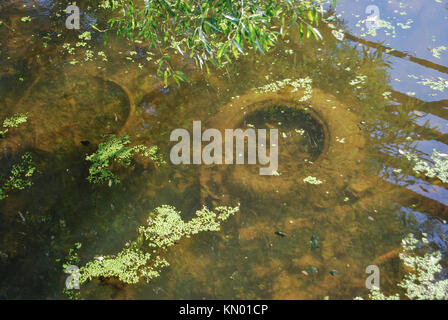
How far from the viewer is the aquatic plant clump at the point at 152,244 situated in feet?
7.36

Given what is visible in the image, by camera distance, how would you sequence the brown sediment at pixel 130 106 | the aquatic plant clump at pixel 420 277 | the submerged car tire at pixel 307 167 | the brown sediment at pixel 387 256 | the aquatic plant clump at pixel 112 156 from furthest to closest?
the brown sediment at pixel 130 106 < the aquatic plant clump at pixel 112 156 < the submerged car tire at pixel 307 167 < the brown sediment at pixel 387 256 < the aquatic plant clump at pixel 420 277

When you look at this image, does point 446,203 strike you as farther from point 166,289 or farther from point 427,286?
point 166,289

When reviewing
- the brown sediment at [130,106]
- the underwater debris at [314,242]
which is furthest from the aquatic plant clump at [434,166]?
the brown sediment at [130,106]

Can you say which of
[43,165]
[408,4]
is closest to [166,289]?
[43,165]

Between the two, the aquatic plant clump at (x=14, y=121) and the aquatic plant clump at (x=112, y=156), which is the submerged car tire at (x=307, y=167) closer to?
the aquatic plant clump at (x=112, y=156)

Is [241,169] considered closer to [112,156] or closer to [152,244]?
[152,244]

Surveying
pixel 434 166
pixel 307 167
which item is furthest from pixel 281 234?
pixel 434 166

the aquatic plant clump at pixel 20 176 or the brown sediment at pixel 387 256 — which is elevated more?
the aquatic plant clump at pixel 20 176

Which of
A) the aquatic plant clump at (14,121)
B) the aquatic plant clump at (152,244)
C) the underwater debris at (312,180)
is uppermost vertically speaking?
the aquatic plant clump at (14,121)

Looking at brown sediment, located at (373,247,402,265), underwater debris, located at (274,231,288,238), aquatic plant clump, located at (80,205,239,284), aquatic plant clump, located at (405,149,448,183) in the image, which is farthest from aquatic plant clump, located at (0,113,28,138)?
aquatic plant clump, located at (405,149,448,183)

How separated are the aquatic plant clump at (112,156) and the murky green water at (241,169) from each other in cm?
7

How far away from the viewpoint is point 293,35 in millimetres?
3852

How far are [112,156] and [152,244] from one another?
87 cm

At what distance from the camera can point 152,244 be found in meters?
2.37
